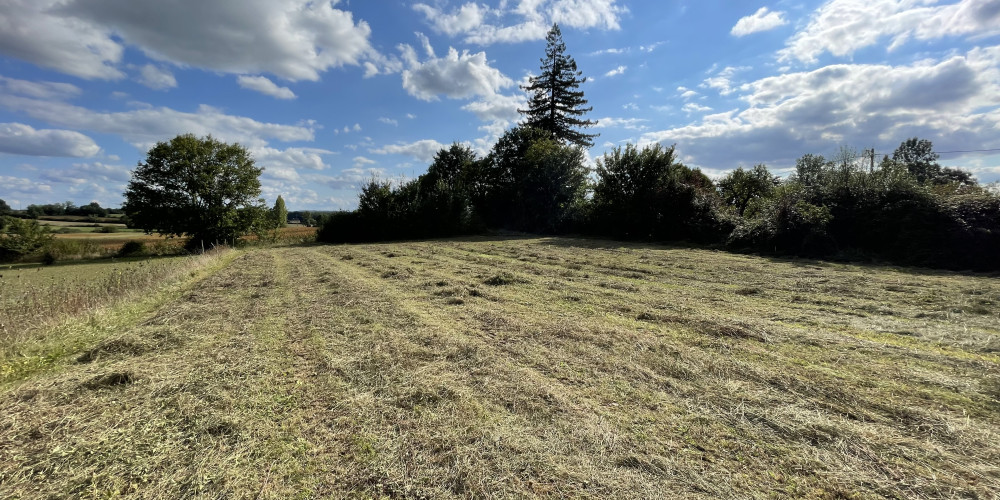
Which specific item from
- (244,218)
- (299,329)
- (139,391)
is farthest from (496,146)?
(139,391)

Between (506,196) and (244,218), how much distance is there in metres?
16.5

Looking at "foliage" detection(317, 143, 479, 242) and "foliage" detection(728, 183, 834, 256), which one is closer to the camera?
"foliage" detection(728, 183, 834, 256)

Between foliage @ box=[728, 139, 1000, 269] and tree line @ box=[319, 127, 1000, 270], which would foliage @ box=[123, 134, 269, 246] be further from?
foliage @ box=[728, 139, 1000, 269]

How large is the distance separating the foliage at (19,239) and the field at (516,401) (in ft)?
75.7

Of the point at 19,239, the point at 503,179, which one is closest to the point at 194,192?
the point at 19,239

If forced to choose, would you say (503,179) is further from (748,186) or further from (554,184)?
(748,186)

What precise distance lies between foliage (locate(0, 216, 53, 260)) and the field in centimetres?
2306

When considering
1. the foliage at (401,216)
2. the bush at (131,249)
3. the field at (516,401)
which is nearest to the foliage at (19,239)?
the bush at (131,249)

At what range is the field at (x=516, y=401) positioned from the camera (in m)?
2.13

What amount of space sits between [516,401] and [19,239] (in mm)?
29619

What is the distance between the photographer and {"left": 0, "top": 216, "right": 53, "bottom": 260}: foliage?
19203 millimetres

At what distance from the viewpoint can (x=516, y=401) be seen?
9.74 ft

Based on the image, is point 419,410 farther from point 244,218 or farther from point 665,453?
point 244,218

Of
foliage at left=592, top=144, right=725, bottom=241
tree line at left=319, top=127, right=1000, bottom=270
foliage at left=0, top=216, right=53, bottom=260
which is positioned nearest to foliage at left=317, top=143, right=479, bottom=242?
tree line at left=319, top=127, right=1000, bottom=270
